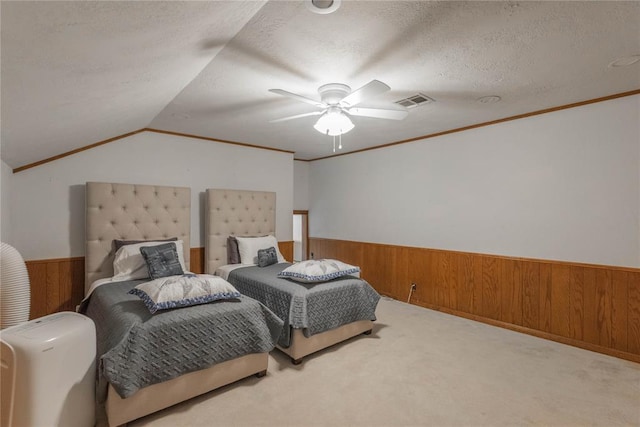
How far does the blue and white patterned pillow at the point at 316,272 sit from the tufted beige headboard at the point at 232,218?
1391mm

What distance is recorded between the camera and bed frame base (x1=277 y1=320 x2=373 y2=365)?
8.81 feet

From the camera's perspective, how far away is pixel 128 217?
11.5 feet

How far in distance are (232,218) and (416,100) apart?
2.85 m

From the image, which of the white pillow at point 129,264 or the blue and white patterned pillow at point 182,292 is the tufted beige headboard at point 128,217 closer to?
the white pillow at point 129,264

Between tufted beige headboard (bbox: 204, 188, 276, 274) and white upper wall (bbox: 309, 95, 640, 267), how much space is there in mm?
1652

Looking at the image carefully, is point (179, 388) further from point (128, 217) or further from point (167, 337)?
point (128, 217)

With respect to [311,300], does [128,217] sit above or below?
above

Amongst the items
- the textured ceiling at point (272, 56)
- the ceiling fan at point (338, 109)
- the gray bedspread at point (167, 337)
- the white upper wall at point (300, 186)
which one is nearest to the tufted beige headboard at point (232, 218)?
the white upper wall at point (300, 186)

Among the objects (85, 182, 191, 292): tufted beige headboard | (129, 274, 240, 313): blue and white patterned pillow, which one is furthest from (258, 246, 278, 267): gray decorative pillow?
(129, 274, 240, 313): blue and white patterned pillow

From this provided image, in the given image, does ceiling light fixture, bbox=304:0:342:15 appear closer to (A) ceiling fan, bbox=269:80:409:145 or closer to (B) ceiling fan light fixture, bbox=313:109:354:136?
(A) ceiling fan, bbox=269:80:409:145

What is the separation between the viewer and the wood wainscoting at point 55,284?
125 inches

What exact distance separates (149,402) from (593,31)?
3.51 meters

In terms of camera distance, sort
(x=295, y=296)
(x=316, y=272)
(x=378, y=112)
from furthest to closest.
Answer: (x=316, y=272) < (x=295, y=296) < (x=378, y=112)

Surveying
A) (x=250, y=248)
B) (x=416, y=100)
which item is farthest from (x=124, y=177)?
(x=416, y=100)
